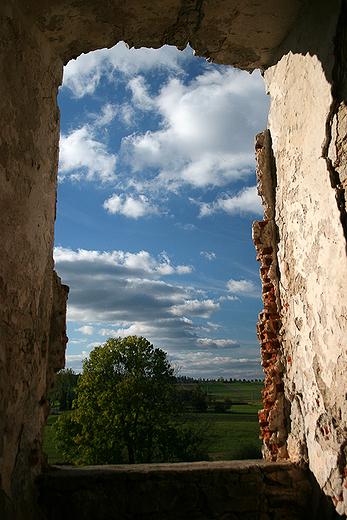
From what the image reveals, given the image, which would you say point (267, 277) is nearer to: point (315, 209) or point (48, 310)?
point (315, 209)

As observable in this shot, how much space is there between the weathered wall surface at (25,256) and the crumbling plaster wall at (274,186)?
0.04 ft

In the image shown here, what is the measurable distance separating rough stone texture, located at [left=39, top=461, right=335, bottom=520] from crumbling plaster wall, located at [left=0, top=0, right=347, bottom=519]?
0.19 m

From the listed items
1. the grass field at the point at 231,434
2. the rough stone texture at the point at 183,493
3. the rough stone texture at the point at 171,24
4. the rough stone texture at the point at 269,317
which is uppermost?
the rough stone texture at the point at 171,24

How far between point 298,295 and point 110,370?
7658 millimetres

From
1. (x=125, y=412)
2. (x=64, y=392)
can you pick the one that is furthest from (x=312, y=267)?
(x=64, y=392)

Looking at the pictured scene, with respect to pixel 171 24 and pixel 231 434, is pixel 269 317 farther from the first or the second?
pixel 231 434

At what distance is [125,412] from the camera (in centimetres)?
908

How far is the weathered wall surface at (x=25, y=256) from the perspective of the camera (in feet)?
7.42

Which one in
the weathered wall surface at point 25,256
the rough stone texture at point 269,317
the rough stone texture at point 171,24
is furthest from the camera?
the rough stone texture at point 269,317

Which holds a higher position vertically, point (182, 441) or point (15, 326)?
point (15, 326)

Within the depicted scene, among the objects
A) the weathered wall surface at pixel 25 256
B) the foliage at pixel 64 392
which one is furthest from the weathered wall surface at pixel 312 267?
the foliage at pixel 64 392

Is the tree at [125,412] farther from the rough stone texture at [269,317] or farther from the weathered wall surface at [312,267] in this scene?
the weathered wall surface at [312,267]

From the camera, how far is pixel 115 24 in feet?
9.95

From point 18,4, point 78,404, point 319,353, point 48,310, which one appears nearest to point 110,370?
point 78,404
